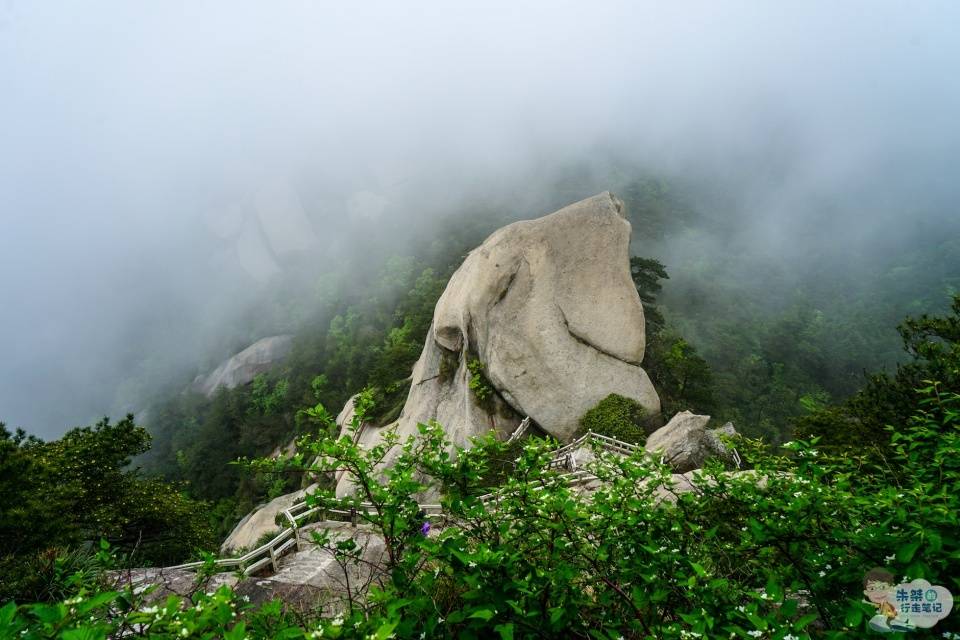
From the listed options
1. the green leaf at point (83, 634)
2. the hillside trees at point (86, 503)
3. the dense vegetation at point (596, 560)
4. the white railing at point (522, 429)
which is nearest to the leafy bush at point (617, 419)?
the white railing at point (522, 429)

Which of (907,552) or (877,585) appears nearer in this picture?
(907,552)

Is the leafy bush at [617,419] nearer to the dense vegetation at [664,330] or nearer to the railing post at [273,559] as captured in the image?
the dense vegetation at [664,330]

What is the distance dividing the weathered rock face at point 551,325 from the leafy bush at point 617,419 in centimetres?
34

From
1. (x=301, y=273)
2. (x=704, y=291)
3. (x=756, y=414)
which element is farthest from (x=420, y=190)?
(x=756, y=414)

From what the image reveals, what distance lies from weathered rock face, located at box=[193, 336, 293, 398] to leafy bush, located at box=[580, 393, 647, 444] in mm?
50600

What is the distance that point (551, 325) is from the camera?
1780 centimetres

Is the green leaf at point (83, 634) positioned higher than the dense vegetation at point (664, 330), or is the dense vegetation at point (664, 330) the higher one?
the green leaf at point (83, 634)

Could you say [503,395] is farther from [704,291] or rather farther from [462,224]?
[462,224]

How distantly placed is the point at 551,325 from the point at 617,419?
13.8 ft

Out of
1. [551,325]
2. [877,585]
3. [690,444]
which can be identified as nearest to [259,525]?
[551,325]

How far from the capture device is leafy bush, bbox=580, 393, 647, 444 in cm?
1547

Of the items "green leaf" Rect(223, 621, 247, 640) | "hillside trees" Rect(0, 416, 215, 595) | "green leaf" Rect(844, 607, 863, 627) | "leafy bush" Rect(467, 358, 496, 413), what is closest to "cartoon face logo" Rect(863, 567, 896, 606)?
"green leaf" Rect(844, 607, 863, 627)

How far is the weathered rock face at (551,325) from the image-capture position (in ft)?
56.1

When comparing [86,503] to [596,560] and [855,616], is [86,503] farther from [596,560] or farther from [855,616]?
[855,616]
